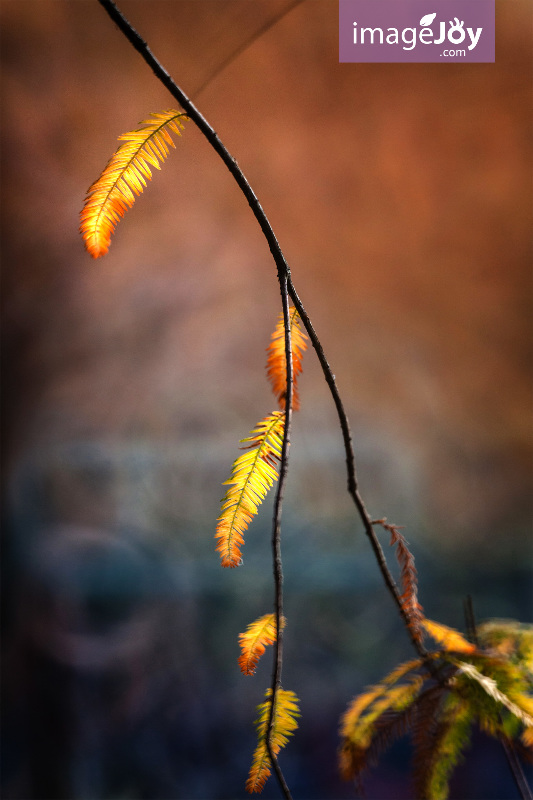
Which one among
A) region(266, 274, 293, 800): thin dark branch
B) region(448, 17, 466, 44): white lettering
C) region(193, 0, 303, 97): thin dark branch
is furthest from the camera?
region(193, 0, 303, 97): thin dark branch

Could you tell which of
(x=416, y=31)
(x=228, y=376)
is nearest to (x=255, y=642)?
(x=228, y=376)

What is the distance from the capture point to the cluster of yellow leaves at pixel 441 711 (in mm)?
421

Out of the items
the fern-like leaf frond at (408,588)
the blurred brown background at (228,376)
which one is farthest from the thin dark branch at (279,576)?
the blurred brown background at (228,376)

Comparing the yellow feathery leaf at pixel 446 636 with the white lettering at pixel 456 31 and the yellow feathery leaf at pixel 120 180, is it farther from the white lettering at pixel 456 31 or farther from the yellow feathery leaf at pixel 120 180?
the white lettering at pixel 456 31

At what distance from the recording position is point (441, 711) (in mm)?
508

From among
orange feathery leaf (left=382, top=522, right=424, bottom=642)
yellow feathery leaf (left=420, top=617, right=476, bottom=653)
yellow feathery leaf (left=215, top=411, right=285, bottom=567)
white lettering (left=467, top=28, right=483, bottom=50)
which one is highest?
white lettering (left=467, top=28, right=483, bottom=50)

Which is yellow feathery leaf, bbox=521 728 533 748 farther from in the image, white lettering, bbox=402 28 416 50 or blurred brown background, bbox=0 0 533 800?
white lettering, bbox=402 28 416 50

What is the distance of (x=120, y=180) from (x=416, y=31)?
1.09 meters

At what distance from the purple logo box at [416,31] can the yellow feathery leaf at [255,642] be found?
1.23 meters

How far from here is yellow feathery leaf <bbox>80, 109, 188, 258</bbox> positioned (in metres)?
0.37

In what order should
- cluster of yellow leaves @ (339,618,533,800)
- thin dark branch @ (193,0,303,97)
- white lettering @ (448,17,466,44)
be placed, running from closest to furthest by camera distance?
1. cluster of yellow leaves @ (339,618,533,800)
2. white lettering @ (448,17,466,44)
3. thin dark branch @ (193,0,303,97)

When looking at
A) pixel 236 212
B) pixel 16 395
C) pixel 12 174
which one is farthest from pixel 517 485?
pixel 12 174

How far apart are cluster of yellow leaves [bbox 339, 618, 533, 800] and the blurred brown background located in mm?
936

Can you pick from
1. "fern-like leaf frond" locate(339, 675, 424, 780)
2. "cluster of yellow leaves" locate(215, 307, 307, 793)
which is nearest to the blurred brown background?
"fern-like leaf frond" locate(339, 675, 424, 780)
